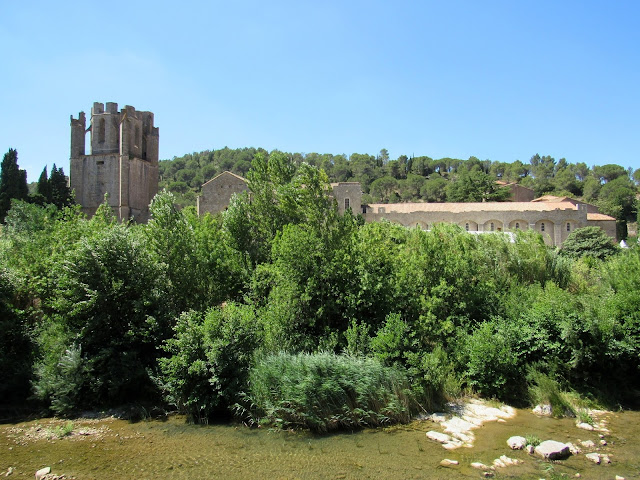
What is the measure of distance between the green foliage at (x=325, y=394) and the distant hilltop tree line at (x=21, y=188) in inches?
1418

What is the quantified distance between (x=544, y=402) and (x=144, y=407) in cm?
1156

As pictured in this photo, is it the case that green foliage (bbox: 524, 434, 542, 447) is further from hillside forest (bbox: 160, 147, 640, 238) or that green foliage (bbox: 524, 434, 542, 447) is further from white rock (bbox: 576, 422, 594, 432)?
hillside forest (bbox: 160, 147, 640, 238)

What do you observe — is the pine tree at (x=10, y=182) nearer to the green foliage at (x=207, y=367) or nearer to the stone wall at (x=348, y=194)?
the stone wall at (x=348, y=194)

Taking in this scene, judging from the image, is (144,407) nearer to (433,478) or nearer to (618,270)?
(433,478)

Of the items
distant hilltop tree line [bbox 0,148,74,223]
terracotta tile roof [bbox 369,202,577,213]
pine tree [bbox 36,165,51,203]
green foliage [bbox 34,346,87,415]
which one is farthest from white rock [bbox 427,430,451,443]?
pine tree [bbox 36,165,51,203]

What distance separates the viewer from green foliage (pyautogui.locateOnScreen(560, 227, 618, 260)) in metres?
31.6

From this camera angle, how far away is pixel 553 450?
962 cm

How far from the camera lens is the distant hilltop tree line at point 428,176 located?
78.2 meters

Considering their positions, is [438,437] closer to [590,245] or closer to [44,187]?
[590,245]

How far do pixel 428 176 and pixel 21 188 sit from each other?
93705 mm

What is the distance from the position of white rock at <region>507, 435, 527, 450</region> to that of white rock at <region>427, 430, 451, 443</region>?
1368 millimetres

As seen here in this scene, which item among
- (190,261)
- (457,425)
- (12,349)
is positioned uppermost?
(190,261)

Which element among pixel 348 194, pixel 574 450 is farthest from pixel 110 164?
pixel 574 450

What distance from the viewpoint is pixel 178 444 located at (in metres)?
10.8
